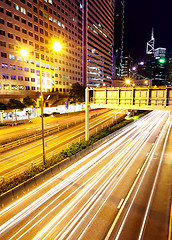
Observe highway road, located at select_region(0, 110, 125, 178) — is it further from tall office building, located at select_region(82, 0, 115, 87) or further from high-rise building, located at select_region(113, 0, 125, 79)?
high-rise building, located at select_region(113, 0, 125, 79)

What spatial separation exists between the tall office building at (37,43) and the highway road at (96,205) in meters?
26.8

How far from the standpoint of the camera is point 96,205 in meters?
9.12

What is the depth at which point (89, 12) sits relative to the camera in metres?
85.9

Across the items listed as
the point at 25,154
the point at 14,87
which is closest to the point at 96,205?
the point at 25,154

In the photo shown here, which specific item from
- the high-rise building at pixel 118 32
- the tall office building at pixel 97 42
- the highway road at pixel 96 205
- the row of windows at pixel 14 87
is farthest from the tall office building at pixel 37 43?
the high-rise building at pixel 118 32

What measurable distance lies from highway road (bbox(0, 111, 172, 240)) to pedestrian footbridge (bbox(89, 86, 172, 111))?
6.56 metres

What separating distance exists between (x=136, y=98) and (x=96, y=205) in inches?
521

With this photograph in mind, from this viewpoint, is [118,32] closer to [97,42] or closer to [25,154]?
[97,42]

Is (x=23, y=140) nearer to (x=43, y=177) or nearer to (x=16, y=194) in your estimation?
(x=43, y=177)

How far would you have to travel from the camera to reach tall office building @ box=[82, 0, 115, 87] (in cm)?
8481

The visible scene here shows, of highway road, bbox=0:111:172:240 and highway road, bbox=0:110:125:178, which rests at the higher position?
highway road, bbox=0:110:125:178

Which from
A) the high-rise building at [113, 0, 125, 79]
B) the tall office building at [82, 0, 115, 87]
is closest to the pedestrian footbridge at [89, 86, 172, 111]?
the tall office building at [82, 0, 115, 87]

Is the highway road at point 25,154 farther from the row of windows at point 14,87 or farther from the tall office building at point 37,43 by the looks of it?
the row of windows at point 14,87

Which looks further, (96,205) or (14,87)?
(14,87)
